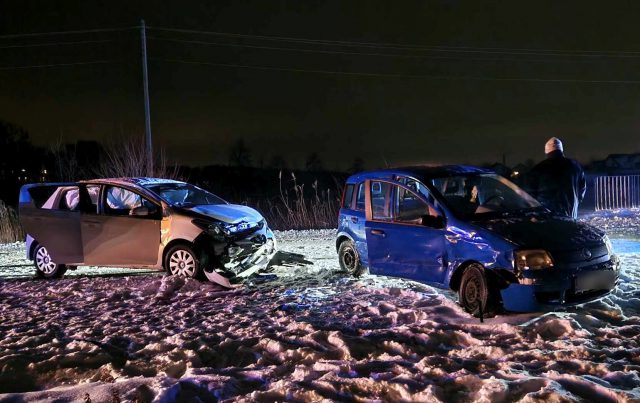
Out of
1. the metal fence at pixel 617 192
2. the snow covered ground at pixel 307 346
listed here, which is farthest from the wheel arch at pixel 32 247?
the metal fence at pixel 617 192

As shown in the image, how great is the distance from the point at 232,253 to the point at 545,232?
4.48 metres

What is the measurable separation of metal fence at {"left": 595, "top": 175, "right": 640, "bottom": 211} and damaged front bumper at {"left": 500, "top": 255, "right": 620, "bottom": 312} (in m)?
17.6

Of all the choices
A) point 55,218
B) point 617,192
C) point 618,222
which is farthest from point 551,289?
point 617,192

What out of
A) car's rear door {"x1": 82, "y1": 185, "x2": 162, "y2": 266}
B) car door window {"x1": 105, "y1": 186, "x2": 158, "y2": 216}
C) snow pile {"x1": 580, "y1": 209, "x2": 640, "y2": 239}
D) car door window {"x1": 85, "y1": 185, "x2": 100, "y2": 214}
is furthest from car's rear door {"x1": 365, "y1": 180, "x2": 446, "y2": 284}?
snow pile {"x1": 580, "y1": 209, "x2": 640, "y2": 239}

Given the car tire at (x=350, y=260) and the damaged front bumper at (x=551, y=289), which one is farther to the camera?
the car tire at (x=350, y=260)

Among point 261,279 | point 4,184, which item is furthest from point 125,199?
point 4,184

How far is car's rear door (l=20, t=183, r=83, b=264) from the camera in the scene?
30.4ft

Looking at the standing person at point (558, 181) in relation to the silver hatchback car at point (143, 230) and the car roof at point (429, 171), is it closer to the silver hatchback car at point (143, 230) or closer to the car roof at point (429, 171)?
the car roof at point (429, 171)

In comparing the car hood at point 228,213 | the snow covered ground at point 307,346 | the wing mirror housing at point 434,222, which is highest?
the car hood at point 228,213

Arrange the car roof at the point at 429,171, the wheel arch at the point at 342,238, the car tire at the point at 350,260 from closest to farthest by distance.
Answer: the car roof at the point at 429,171, the car tire at the point at 350,260, the wheel arch at the point at 342,238

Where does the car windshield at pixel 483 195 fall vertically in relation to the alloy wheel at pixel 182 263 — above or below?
above

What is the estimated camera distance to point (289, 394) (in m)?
4.01

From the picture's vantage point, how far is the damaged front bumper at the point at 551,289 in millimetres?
5523

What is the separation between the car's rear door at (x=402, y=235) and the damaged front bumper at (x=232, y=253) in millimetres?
2095
